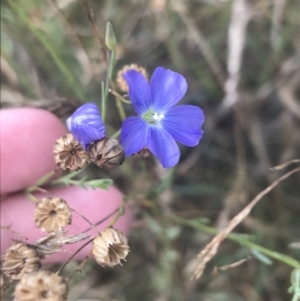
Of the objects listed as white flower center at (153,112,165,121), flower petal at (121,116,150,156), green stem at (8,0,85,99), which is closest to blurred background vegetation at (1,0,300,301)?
green stem at (8,0,85,99)

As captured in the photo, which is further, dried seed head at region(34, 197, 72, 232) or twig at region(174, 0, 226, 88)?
twig at region(174, 0, 226, 88)

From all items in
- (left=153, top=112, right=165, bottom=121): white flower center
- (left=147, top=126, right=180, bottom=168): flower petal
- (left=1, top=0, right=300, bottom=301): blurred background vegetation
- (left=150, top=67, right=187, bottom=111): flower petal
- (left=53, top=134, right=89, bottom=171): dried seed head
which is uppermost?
(left=150, top=67, right=187, bottom=111): flower petal

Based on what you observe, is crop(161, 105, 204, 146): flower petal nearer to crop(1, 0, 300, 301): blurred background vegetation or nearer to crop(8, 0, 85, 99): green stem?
crop(8, 0, 85, 99): green stem

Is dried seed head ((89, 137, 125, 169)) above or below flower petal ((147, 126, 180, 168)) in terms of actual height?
above

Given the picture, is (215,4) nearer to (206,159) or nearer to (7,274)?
(206,159)

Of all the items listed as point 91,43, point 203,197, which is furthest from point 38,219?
point 91,43

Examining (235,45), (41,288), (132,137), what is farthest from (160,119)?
(235,45)
